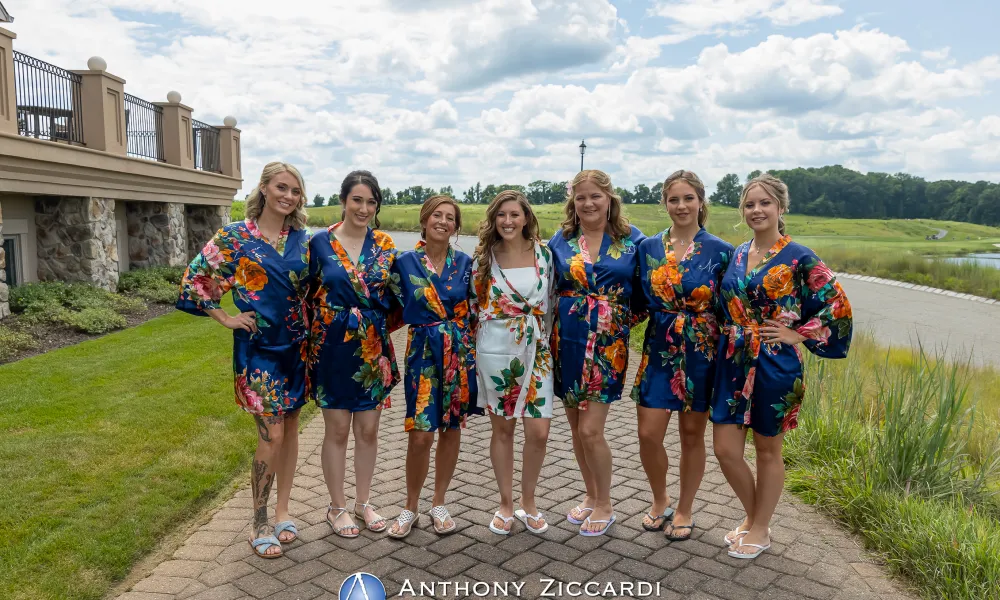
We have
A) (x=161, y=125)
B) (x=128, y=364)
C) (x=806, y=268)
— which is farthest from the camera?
(x=161, y=125)

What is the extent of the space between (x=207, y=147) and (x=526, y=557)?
59.8 feet

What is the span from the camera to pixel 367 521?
4.29 meters

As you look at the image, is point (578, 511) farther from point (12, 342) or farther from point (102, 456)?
point (12, 342)

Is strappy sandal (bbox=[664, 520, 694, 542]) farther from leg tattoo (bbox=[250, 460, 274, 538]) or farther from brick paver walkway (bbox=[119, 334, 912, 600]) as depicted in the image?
leg tattoo (bbox=[250, 460, 274, 538])

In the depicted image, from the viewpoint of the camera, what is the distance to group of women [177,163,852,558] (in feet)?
12.6

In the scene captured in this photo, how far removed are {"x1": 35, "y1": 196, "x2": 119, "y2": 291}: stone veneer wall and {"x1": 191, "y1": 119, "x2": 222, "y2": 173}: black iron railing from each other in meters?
5.91

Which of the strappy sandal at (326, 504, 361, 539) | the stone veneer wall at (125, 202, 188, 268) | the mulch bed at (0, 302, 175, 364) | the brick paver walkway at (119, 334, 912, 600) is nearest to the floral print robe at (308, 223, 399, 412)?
the strappy sandal at (326, 504, 361, 539)

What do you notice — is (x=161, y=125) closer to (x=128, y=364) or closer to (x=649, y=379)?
(x=128, y=364)

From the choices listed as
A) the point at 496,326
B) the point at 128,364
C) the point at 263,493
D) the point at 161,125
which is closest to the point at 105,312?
the point at 128,364

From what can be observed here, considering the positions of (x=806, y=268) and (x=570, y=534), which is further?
(x=570, y=534)

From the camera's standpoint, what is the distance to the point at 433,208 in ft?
13.4

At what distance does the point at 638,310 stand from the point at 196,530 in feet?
9.71

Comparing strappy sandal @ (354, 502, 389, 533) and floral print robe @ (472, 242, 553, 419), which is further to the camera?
strappy sandal @ (354, 502, 389, 533)

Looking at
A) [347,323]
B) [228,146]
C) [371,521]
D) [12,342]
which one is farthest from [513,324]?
[228,146]
